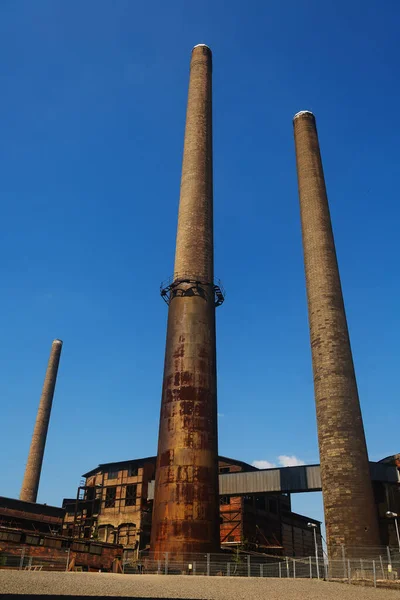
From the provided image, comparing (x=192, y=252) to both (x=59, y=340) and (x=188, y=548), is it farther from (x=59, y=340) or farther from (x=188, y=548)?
(x=59, y=340)

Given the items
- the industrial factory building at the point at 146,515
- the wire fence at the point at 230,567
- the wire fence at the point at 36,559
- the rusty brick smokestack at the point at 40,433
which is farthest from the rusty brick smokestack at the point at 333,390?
the rusty brick smokestack at the point at 40,433

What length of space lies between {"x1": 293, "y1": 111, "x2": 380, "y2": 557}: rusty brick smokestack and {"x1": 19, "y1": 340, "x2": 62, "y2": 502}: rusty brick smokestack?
102ft

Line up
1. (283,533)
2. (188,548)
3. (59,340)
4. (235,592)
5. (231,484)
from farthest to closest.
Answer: (59,340) < (283,533) < (231,484) < (188,548) < (235,592)

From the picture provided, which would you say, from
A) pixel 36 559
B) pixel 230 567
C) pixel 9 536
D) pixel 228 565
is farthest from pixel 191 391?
pixel 9 536

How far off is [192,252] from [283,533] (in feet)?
82.0

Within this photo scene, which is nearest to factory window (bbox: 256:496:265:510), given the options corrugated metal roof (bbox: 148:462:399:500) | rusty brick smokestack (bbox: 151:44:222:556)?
corrugated metal roof (bbox: 148:462:399:500)

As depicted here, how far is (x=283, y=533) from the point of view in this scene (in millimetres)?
37719

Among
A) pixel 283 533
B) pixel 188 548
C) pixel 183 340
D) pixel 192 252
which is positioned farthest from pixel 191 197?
pixel 283 533

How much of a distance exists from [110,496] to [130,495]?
2.46 metres

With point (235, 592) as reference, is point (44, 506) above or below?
above

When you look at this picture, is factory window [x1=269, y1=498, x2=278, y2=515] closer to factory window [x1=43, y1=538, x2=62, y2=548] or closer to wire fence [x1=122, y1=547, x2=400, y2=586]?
wire fence [x1=122, y1=547, x2=400, y2=586]

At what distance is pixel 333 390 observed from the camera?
83.4 ft

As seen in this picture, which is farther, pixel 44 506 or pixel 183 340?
pixel 44 506

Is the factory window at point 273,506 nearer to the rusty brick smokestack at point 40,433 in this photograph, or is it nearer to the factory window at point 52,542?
the factory window at point 52,542
